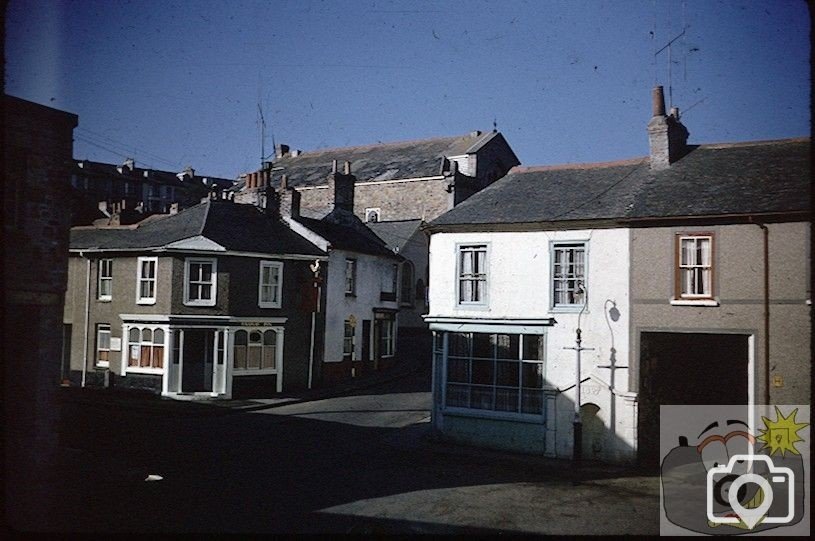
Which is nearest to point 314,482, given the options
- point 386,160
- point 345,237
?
point 345,237

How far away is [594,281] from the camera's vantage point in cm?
2014

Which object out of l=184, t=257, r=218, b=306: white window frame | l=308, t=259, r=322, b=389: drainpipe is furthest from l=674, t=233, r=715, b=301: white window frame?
l=184, t=257, r=218, b=306: white window frame

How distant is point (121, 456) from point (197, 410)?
8240 mm

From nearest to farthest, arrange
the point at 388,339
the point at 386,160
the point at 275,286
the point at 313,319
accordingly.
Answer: the point at 275,286, the point at 313,319, the point at 388,339, the point at 386,160

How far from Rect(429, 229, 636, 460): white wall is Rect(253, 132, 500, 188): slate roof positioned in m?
33.6

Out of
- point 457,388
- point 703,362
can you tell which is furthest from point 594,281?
point 457,388

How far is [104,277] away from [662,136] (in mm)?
24534

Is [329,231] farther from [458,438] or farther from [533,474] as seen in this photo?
[533,474]

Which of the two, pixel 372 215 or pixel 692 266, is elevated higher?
pixel 372 215

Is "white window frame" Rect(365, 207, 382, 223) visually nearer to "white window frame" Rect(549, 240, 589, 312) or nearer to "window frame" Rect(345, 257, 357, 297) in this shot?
"window frame" Rect(345, 257, 357, 297)

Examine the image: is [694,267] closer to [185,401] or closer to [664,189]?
[664,189]

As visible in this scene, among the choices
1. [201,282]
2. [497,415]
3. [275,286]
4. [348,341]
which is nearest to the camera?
[497,415]

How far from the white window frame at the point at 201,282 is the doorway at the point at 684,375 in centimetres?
1824

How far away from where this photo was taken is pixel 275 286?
103ft
